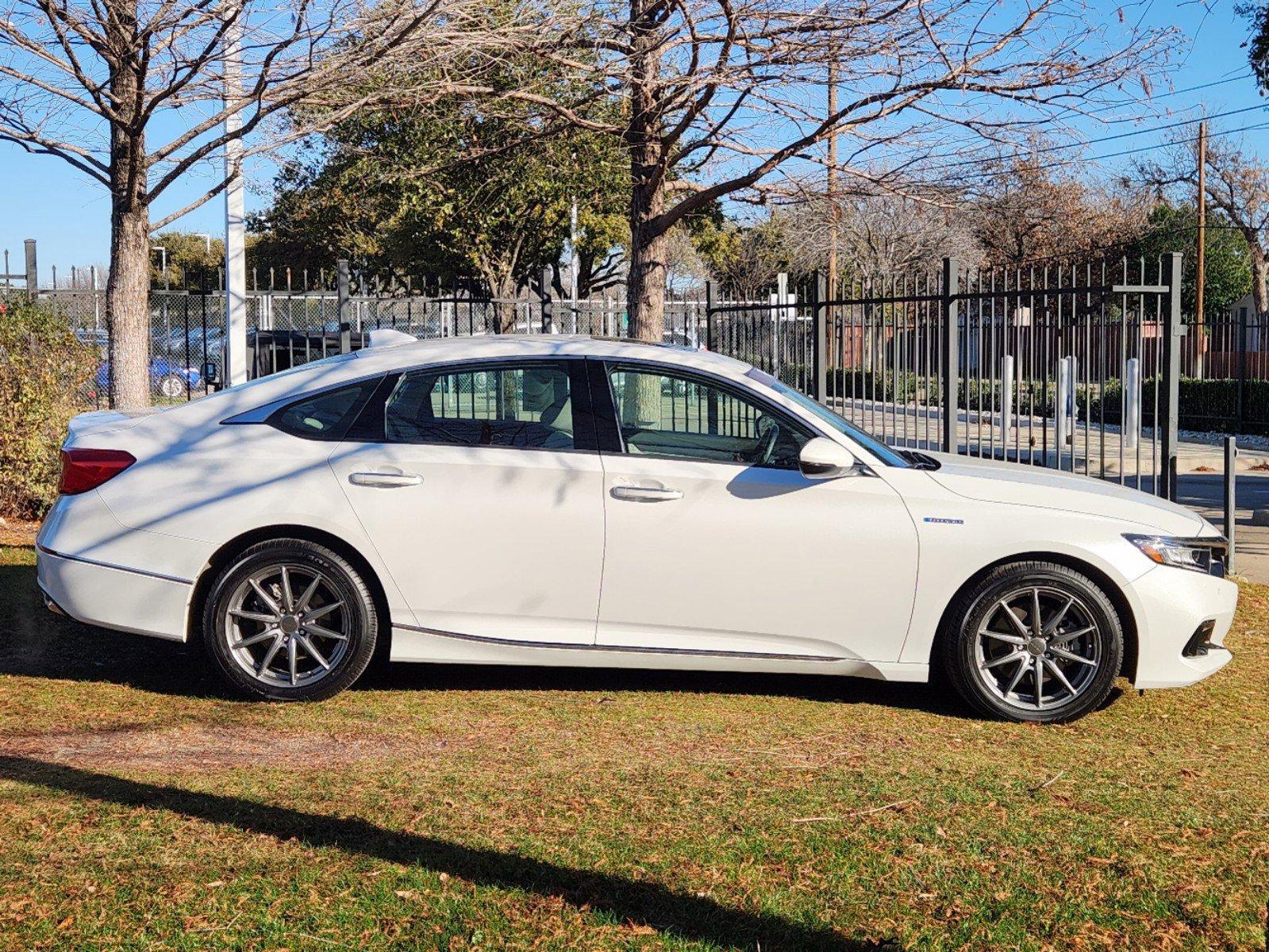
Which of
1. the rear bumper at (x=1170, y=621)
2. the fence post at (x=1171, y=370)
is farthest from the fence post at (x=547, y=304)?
the rear bumper at (x=1170, y=621)

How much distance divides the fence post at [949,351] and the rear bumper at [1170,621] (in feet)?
14.8

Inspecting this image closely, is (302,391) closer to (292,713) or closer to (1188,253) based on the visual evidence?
(292,713)

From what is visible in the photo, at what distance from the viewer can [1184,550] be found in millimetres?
5785

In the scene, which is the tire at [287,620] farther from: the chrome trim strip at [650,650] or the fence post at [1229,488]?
the fence post at [1229,488]

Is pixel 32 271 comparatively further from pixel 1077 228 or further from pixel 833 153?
pixel 1077 228

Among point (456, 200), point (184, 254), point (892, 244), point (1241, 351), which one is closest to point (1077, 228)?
point (892, 244)

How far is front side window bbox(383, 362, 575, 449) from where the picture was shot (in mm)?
5953

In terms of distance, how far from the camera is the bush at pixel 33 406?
10.3 metres

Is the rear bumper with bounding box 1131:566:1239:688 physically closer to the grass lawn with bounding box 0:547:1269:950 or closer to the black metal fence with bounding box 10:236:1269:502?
the grass lawn with bounding box 0:547:1269:950

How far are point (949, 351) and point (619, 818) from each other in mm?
6613

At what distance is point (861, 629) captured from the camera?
5.76 meters

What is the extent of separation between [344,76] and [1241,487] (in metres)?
11.0

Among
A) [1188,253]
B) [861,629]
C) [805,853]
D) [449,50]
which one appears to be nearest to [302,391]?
[861,629]

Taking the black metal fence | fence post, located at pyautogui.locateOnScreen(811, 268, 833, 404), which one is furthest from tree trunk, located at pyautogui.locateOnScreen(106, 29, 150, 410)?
fence post, located at pyautogui.locateOnScreen(811, 268, 833, 404)
